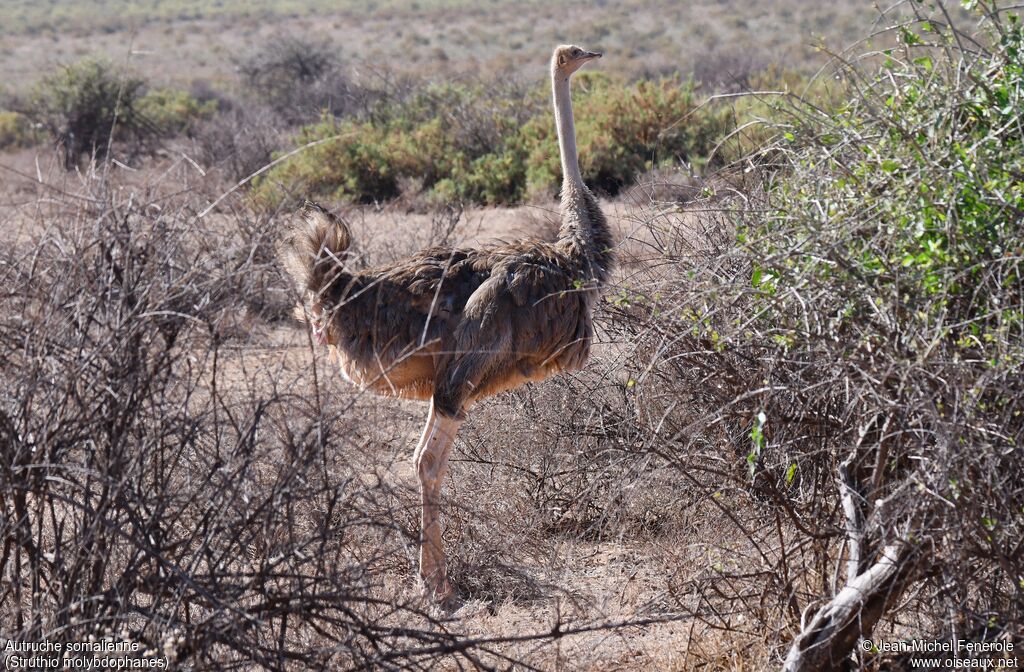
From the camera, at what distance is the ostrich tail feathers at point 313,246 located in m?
4.95

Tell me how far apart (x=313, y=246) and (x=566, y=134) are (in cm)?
171

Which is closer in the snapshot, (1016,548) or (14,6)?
(1016,548)

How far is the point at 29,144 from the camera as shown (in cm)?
1848

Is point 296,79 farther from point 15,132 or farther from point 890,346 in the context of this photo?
point 890,346

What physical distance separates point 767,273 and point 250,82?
19443 mm

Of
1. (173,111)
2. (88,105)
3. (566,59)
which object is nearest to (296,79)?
(173,111)

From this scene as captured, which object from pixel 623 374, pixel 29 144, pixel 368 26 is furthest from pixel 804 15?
pixel 623 374

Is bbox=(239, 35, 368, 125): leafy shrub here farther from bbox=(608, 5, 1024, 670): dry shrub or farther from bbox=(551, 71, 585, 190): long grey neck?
bbox=(608, 5, 1024, 670): dry shrub

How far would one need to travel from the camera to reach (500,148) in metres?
13.6

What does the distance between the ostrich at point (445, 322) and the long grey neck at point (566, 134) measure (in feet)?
2.22

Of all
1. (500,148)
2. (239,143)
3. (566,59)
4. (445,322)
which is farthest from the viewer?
(239,143)

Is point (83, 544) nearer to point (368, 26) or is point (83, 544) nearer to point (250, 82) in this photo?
point (250, 82)

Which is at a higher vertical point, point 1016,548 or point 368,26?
point 1016,548

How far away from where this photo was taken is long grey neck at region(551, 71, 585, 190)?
5.99m
